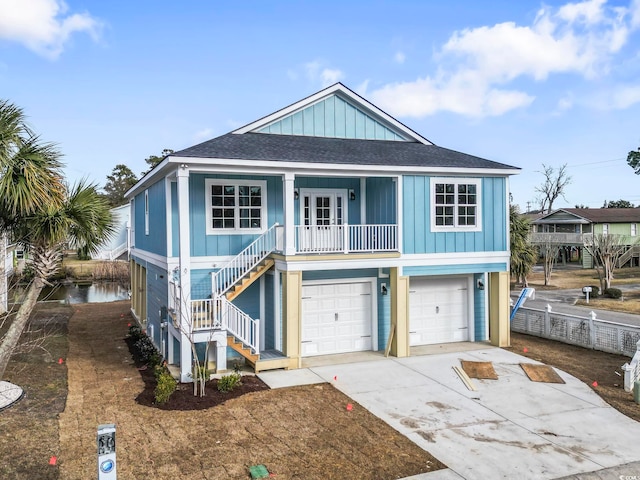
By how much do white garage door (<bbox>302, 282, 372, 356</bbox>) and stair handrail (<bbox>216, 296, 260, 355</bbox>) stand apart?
212cm

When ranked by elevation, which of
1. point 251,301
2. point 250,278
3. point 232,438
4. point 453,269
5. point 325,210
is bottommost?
point 232,438

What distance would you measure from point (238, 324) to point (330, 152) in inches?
209

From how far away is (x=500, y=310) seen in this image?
1475 centimetres

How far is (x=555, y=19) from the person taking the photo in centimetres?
1839

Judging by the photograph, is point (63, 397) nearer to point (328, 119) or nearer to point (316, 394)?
point (316, 394)

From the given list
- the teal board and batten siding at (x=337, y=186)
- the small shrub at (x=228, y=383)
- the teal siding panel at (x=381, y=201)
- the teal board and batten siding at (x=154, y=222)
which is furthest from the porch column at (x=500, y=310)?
the teal board and batten siding at (x=154, y=222)

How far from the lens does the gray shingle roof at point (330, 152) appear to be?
41.2 feet

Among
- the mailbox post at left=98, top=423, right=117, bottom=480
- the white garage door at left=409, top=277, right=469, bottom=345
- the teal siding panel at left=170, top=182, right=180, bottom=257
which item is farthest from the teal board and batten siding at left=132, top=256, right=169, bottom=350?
the mailbox post at left=98, top=423, right=117, bottom=480

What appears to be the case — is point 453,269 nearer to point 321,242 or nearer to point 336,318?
point 336,318

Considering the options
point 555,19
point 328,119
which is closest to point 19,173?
point 328,119

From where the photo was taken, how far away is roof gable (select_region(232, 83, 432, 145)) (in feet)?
50.8

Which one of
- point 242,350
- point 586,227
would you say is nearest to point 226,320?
point 242,350

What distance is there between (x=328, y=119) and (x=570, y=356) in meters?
9.79

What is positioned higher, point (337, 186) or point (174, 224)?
point (337, 186)
